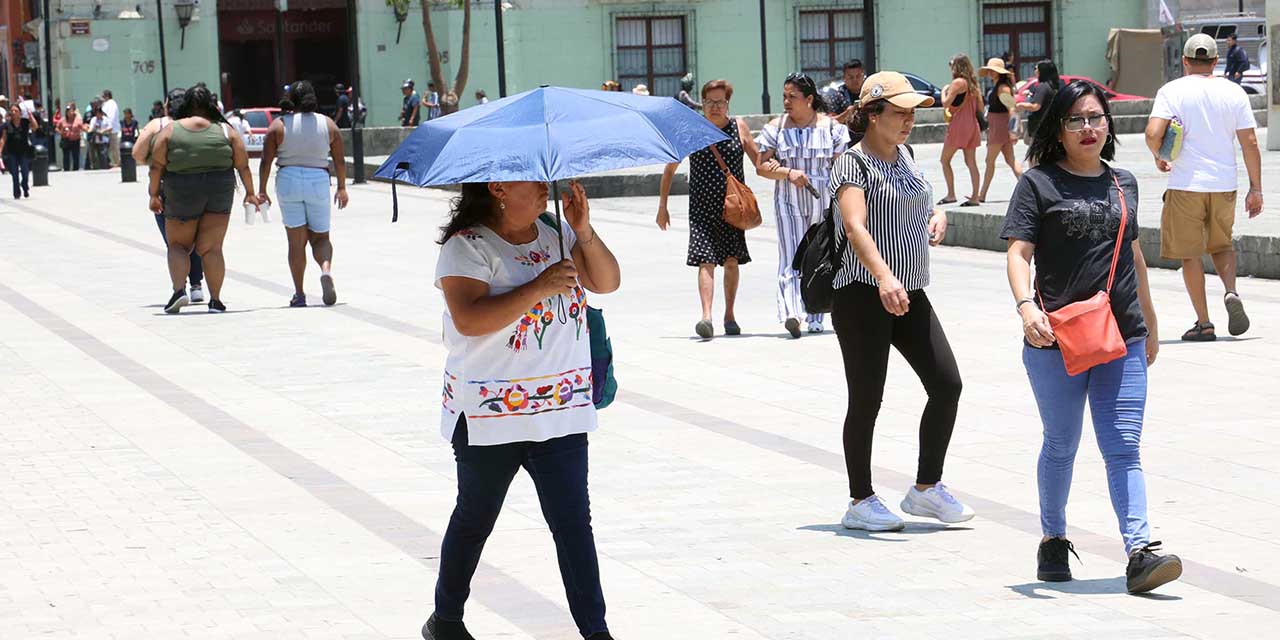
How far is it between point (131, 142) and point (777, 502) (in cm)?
3425

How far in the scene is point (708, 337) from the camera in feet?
39.2

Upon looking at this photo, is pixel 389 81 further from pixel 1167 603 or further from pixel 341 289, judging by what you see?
pixel 1167 603

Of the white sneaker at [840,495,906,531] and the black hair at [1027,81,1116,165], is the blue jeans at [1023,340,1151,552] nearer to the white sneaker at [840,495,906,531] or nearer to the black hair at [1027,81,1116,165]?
the black hair at [1027,81,1116,165]

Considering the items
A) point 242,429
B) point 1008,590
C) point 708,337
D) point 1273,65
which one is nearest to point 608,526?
point 1008,590

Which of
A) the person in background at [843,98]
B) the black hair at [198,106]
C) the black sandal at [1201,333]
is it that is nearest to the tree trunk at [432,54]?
the person in background at [843,98]

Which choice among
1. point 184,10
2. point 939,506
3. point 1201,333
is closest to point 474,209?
point 939,506

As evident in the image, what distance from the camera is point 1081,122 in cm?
584

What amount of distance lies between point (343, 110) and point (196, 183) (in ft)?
112

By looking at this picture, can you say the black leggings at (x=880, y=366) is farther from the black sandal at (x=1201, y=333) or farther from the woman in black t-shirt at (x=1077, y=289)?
the black sandal at (x=1201, y=333)

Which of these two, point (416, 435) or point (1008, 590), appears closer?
point (1008, 590)

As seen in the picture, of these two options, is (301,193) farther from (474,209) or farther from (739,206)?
(474,209)

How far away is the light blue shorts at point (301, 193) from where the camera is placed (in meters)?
13.9

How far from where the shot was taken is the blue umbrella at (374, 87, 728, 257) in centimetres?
487

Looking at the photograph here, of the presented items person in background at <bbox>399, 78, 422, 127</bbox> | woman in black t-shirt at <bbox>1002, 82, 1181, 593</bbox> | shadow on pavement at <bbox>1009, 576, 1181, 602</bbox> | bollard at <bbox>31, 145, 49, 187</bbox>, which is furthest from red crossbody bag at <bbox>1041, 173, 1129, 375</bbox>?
person in background at <bbox>399, 78, 422, 127</bbox>
